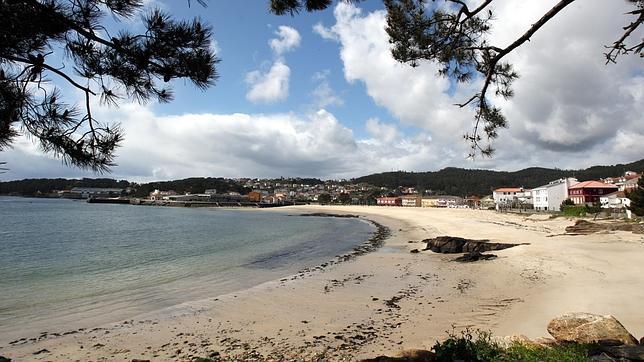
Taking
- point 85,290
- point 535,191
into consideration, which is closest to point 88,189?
point 535,191

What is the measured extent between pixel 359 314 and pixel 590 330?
5430mm

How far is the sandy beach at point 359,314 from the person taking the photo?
8.06m

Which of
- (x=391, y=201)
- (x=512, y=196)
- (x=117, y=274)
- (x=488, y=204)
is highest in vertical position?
(x=512, y=196)

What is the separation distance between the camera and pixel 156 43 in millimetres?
4453

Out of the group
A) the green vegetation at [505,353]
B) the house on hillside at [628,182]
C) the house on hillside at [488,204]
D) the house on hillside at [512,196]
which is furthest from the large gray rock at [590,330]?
the house on hillside at [488,204]

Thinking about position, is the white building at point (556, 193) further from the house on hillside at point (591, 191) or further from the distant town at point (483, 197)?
the house on hillside at point (591, 191)

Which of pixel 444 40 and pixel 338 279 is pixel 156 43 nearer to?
pixel 444 40

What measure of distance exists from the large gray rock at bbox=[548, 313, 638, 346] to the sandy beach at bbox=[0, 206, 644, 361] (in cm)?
142

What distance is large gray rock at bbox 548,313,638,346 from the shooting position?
5.90 m

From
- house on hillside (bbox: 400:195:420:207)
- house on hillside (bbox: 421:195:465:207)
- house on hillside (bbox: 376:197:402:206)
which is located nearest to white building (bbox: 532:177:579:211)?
house on hillside (bbox: 421:195:465:207)

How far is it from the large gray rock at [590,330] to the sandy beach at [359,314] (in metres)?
1.42

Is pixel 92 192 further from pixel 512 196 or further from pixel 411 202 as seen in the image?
pixel 512 196

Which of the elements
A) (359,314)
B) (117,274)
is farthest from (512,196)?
(359,314)

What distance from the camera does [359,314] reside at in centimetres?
1040
